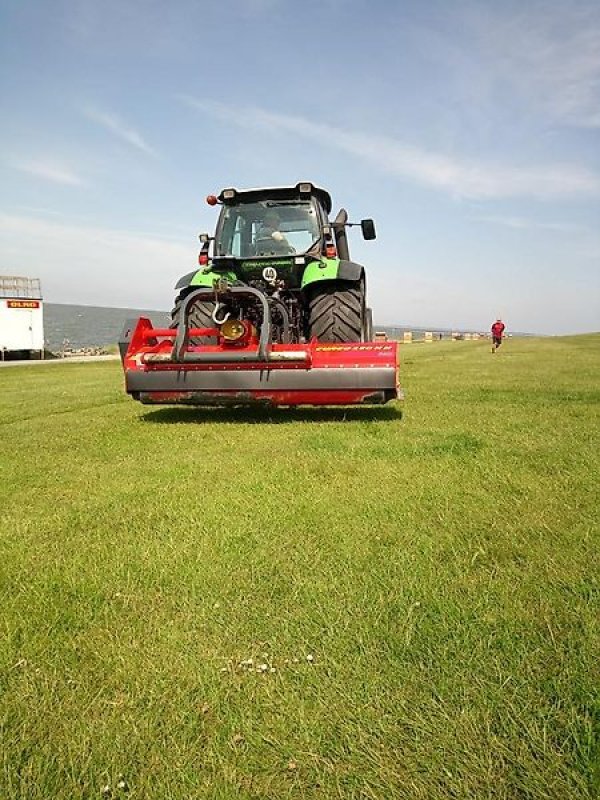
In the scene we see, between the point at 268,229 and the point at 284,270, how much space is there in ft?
2.20

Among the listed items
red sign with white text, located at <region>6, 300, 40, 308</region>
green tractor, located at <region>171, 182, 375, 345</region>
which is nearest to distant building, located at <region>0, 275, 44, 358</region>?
red sign with white text, located at <region>6, 300, 40, 308</region>

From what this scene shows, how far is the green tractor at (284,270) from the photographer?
616 centimetres

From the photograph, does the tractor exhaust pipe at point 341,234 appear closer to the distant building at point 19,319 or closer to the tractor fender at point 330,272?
the tractor fender at point 330,272

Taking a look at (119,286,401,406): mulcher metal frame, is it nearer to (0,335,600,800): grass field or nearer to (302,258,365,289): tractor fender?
(302,258,365,289): tractor fender

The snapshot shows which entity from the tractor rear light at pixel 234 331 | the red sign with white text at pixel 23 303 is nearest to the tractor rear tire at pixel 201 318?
the tractor rear light at pixel 234 331

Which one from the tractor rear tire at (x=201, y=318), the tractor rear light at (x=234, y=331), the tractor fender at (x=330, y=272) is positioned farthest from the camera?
the tractor rear tire at (x=201, y=318)

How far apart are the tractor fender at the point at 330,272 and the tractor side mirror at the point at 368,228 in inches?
25.4

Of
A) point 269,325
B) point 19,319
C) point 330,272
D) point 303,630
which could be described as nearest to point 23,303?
point 19,319

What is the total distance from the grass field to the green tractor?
268 centimetres

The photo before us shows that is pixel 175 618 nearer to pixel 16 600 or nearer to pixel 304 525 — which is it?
pixel 16 600

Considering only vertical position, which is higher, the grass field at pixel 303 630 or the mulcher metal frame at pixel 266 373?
the mulcher metal frame at pixel 266 373

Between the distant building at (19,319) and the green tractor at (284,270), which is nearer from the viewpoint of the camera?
the green tractor at (284,270)

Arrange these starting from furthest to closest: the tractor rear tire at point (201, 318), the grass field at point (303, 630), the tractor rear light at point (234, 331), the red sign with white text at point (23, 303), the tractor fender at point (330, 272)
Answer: the red sign with white text at point (23, 303), the tractor rear tire at point (201, 318), the tractor fender at point (330, 272), the tractor rear light at point (234, 331), the grass field at point (303, 630)

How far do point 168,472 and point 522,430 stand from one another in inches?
125
